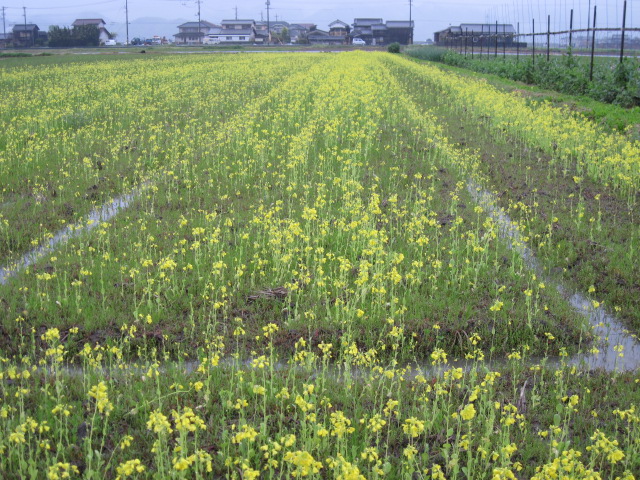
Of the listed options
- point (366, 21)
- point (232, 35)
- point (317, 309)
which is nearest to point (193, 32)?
point (232, 35)

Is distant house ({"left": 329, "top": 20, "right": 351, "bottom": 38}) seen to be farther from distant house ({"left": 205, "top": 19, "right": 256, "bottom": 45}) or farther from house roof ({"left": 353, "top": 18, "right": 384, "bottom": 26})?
distant house ({"left": 205, "top": 19, "right": 256, "bottom": 45})

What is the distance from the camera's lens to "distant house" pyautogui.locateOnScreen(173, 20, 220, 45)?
12306cm

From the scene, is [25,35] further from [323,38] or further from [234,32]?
[323,38]

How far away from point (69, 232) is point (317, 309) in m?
4.05

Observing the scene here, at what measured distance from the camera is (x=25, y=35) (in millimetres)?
99250

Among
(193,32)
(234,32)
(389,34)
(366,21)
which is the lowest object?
(389,34)

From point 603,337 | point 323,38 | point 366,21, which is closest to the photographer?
point 603,337

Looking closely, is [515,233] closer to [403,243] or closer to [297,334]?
[403,243]

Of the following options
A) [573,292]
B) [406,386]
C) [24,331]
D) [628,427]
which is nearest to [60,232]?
[24,331]

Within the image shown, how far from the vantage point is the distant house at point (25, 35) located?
93506mm

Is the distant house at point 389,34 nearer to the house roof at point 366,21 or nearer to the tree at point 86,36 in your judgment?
the house roof at point 366,21

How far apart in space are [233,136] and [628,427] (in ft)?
37.9

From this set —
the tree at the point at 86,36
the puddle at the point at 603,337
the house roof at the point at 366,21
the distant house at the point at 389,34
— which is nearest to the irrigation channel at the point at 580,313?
the puddle at the point at 603,337

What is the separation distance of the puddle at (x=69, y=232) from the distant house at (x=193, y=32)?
117m
